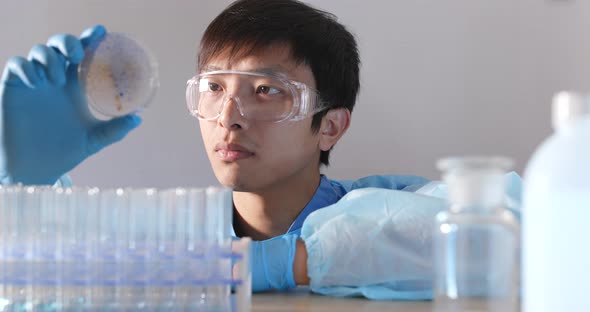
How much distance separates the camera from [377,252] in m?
1.44

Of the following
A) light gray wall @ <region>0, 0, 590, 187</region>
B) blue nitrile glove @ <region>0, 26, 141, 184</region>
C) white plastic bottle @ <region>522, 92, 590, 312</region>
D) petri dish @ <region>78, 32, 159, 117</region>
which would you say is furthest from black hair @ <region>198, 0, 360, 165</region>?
white plastic bottle @ <region>522, 92, 590, 312</region>

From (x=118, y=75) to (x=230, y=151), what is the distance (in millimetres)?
726

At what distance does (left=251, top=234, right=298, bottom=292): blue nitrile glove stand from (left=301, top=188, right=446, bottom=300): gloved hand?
0.04m

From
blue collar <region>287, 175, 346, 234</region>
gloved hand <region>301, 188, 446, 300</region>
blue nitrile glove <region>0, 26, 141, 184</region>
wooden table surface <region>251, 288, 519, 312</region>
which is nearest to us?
wooden table surface <region>251, 288, 519, 312</region>

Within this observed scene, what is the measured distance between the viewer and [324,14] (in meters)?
2.36

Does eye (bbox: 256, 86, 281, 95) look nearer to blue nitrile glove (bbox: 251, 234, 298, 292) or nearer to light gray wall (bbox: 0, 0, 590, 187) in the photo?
blue nitrile glove (bbox: 251, 234, 298, 292)

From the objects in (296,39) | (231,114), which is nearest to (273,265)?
(231,114)

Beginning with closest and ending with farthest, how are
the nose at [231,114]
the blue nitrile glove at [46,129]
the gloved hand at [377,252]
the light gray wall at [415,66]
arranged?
the gloved hand at [377,252] < the blue nitrile glove at [46,129] < the nose at [231,114] < the light gray wall at [415,66]

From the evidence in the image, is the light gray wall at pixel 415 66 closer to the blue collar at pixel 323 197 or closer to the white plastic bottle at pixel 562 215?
the blue collar at pixel 323 197

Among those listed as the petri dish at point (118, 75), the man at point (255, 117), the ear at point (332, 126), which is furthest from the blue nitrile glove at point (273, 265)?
the ear at point (332, 126)

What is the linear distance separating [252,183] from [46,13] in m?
1.22

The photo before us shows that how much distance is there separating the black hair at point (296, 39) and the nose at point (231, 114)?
171 mm

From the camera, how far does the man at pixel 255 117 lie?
1483 millimetres

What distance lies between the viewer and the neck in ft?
7.43
